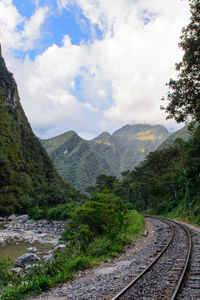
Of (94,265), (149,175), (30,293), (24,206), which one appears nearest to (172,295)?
(30,293)

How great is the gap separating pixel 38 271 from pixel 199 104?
1162 cm

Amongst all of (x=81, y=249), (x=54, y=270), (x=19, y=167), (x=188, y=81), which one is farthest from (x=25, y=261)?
(x=19, y=167)

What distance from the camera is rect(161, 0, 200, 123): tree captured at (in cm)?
1328

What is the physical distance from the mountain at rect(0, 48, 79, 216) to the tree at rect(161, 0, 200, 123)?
56244mm

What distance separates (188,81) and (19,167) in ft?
257

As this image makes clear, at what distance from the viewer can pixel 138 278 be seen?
636 centimetres

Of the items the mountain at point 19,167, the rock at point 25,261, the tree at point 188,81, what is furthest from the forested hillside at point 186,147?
the mountain at point 19,167

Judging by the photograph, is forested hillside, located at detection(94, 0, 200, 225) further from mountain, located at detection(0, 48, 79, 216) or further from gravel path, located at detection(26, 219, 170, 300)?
mountain, located at detection(0, 48, 79, 216)

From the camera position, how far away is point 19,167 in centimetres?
8256

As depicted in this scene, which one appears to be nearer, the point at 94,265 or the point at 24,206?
the point at 94,265

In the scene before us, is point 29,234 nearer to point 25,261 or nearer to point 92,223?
point 25,261

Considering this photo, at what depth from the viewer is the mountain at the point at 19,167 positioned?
6612 centimetres

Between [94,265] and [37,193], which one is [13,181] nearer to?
[37,193]

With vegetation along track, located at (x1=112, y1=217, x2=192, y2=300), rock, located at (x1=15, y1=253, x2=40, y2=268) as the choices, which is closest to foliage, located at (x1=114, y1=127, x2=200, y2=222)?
vegetation along track, located at (x1=112, y1=217, x2=192, y2=300)
